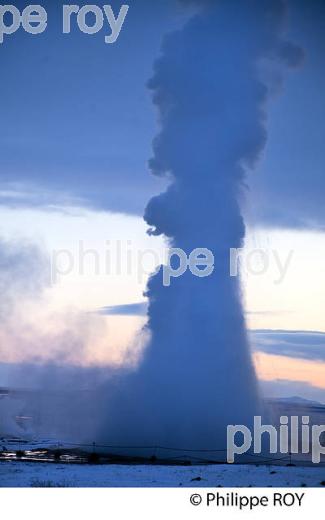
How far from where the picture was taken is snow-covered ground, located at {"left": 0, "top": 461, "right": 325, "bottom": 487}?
2248 cm

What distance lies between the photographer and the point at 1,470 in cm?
2505

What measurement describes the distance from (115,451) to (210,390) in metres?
12.6

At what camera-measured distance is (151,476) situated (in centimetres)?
2466

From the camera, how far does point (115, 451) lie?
39688mm

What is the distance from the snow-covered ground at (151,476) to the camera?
885 inches

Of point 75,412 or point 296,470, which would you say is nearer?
point 296,470

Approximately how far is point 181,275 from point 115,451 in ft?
49.5

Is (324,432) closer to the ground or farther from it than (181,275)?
closer to the ground

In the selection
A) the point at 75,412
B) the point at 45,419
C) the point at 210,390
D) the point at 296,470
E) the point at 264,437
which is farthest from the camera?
the point at 45,419
